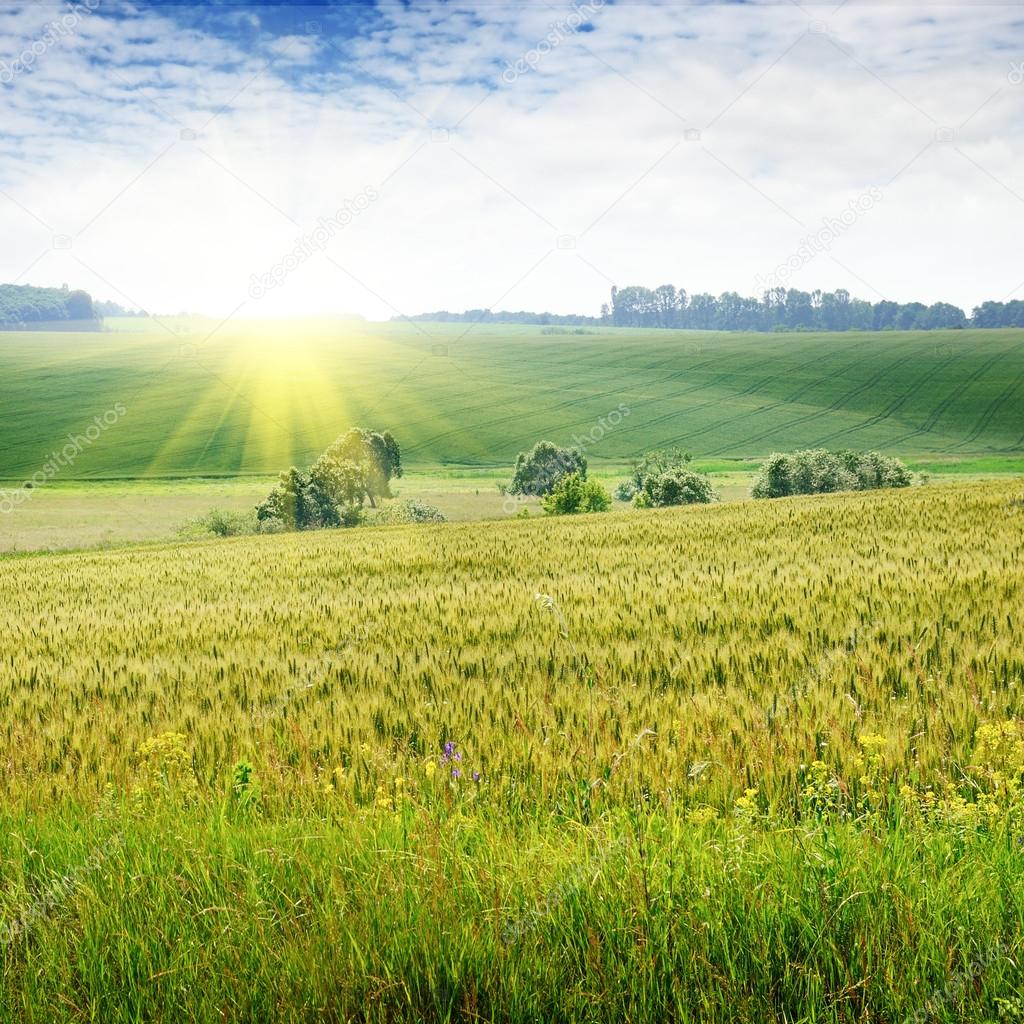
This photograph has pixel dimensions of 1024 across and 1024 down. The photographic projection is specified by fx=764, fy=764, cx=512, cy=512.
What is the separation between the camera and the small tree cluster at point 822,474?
6291 cm

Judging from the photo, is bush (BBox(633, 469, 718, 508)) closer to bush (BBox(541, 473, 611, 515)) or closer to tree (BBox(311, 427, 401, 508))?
bush (BBox(541, 473, 611, 515))

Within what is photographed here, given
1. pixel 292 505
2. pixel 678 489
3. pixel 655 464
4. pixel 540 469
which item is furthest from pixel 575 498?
pixel 292 505

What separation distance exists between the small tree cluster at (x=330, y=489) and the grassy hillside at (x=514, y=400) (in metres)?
26.2

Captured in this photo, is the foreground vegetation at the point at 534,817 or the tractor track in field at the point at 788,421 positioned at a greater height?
the tractor track in field at the point at 788,421

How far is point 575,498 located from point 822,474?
20.4m

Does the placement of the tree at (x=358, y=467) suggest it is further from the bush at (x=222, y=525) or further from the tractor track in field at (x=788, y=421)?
the tractor track in field at (x=788, y=421)

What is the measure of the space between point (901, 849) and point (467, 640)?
5345 mm

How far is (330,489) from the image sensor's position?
229 ft

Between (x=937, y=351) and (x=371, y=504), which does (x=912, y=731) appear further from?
(x=937, y=351)

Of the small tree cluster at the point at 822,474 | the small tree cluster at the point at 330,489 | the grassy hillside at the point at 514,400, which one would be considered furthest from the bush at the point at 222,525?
the small tree cluster at the point at 822,474

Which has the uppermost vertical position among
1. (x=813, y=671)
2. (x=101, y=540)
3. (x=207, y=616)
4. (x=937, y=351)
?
(x=937, y=351)

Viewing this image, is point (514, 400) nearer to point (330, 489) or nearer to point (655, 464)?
point (655, 464)

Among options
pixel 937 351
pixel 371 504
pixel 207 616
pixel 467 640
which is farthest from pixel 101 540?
pixel 937 351

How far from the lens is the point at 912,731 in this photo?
15.0ft
